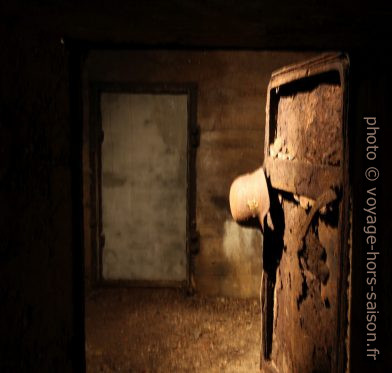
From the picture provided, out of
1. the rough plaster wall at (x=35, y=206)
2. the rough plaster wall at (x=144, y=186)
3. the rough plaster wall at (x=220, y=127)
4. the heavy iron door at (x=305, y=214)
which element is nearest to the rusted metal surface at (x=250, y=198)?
the heavy iron door at (x=305, y=214)

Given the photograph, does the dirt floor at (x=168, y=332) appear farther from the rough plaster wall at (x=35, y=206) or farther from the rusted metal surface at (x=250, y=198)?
the rough plaster wall at (x=35, y=206)

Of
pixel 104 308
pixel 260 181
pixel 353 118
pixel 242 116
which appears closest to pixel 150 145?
pixel 242 116

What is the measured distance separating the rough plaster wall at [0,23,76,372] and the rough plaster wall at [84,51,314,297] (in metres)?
3.85

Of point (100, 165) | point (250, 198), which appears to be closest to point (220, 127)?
point (100, 165)

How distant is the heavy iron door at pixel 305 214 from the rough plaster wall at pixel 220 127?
2.22 metres

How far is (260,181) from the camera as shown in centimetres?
238

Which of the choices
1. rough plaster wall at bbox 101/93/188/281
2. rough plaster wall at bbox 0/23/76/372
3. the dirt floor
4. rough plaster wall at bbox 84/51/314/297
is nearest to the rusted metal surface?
rough plaster wall at bbox 0/23/76/372

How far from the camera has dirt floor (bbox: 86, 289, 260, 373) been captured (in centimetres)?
367

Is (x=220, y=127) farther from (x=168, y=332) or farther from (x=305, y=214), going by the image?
(x=305, y=214)

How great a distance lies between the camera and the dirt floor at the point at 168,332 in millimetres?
3668

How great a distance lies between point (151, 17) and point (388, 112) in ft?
2.21

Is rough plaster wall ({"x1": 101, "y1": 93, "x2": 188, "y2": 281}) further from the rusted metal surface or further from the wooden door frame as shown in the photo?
the rusted metal surface

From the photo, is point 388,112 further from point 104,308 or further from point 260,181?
point 104,308

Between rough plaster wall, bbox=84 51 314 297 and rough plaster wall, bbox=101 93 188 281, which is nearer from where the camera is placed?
rough plaster wall, bbox=84 51 314 297
